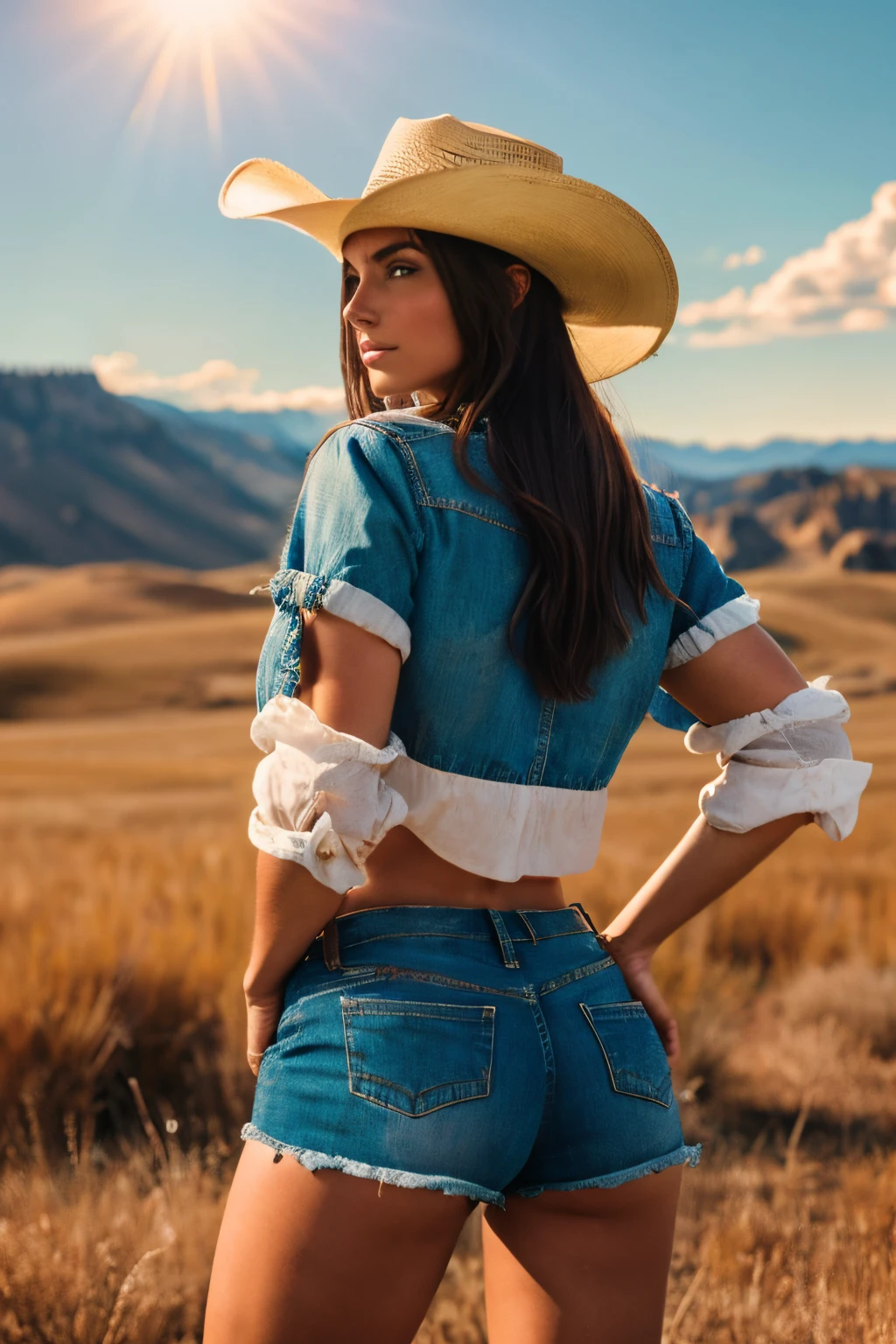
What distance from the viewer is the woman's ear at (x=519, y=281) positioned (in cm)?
180

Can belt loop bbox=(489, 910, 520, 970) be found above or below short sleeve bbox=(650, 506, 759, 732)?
below

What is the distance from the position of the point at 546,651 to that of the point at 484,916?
35cm

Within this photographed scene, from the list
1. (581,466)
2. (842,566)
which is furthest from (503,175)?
(842,566)

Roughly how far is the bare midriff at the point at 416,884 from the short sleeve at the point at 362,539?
11.2 inches

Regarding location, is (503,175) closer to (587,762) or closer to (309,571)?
(309,571)

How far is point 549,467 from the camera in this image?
1602 mm

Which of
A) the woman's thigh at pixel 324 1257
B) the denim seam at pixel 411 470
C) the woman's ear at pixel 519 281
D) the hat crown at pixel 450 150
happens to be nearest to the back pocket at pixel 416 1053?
the woman's thigh at pixel 324 1257

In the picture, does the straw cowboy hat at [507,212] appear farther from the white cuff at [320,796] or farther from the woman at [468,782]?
the white cuff at [320,796]

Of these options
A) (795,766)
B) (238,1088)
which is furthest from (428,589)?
(238,1088)

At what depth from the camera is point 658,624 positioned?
5.69 ft

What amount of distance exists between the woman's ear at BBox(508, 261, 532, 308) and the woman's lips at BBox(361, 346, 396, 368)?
0.72 feet

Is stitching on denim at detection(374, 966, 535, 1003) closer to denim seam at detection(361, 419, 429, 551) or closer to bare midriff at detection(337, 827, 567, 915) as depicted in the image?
bare midriff at detection(337, 827, 567, 915)

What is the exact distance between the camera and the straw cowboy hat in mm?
1675

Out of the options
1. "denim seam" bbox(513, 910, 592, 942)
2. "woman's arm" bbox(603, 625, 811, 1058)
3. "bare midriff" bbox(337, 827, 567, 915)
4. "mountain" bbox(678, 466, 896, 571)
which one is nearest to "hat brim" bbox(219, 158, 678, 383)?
"woman's arm" bbox(603, 625, 811, 1058)
